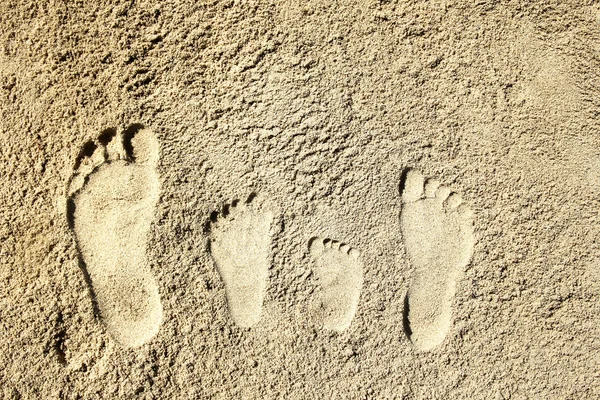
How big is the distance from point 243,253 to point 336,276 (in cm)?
20

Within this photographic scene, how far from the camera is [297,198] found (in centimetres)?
104

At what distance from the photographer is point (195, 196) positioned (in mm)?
1027

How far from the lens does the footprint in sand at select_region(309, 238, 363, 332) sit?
3.44ft

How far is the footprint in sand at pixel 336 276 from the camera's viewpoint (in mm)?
1048

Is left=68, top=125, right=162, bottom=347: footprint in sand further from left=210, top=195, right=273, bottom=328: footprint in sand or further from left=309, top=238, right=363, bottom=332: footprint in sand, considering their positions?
left=309, top=238, right=363, bottom=332: footprint in sand

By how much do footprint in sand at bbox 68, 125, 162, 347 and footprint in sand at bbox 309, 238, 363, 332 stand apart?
336mm

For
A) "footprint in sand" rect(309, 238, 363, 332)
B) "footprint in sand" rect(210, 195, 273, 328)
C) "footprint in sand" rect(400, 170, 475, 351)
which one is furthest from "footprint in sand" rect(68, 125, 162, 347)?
"footprint in sand" rect(400, 170, 475, 351)

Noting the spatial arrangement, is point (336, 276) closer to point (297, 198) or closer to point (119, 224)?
point (297, 198)

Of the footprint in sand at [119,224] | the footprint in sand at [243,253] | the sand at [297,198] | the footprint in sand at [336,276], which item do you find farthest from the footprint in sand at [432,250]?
the footprint in sand at [119,224]

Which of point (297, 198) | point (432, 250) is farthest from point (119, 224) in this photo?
point (432, 250)

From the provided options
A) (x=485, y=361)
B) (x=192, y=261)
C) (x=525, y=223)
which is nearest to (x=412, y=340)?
(x=485, y=361)

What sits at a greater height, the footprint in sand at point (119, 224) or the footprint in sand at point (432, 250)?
the footprint in sand at point (119, 224)

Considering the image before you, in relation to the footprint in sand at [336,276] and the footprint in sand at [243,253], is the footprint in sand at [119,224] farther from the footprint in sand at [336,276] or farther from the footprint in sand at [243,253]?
the footprint in sand at [336,276]

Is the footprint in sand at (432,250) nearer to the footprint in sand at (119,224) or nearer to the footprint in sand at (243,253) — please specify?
the footprint in sand at (243,253)
